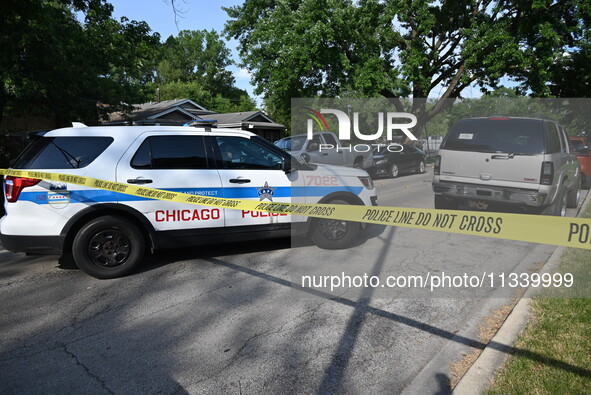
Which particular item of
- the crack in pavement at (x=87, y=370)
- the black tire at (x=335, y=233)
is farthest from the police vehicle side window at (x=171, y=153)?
the crack in pavement at (x=87, y=370)

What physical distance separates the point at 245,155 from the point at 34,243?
107 inches

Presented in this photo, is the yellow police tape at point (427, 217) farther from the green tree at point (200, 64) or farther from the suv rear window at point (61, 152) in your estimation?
the green tree at point (200, 64)

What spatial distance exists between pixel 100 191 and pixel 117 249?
0.75m

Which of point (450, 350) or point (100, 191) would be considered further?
point (100, 191)

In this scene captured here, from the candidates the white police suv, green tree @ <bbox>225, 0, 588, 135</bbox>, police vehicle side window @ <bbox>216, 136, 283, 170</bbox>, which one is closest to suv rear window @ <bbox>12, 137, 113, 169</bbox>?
the white police suv

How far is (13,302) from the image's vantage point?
13.8ft

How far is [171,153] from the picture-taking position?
4.98m

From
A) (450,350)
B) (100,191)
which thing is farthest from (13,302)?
(450,350)

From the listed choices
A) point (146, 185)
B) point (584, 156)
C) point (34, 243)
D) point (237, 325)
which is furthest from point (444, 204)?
point (34, 243)

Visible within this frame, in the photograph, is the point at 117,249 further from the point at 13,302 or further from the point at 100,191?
the point at 13,302

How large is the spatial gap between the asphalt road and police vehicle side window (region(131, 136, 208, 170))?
137cm

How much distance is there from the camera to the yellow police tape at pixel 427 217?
2803mm

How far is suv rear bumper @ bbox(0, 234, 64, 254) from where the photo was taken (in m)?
4.48

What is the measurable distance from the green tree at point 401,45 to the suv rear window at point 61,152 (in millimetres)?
15835
